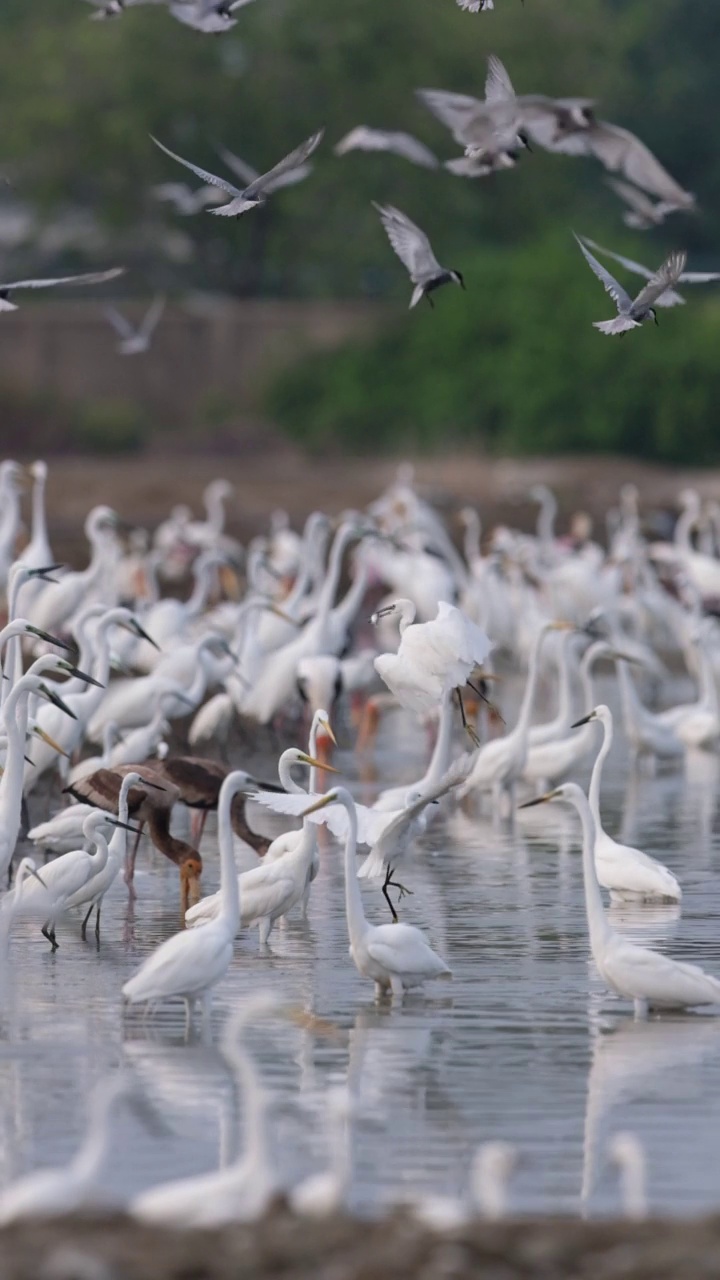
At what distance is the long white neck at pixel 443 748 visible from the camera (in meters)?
12.6

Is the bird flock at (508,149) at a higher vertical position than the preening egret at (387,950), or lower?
higher

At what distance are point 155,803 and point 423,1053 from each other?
3612mm

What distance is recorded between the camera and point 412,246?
1173 centimetres

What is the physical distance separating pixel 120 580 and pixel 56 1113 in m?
18.6

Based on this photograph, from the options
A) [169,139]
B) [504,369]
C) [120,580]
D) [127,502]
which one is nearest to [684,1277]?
[120,580]

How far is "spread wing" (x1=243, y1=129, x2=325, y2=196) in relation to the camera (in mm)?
10430

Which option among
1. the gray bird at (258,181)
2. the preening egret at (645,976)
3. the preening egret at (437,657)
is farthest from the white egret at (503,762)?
the preening egret at (645,976)

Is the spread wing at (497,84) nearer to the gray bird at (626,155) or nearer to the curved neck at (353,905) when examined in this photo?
the gray bird at (626,155)

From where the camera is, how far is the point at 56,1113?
8.34 metres

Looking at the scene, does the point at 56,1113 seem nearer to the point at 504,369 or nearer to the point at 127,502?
the point at 127,502

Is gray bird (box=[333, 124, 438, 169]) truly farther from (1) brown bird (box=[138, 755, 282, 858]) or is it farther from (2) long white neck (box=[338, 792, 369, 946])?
(2) long white neck (box=[338, 792, 369, 946])

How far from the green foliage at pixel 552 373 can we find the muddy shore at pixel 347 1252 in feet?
118

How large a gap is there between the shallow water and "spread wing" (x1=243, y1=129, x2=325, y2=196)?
332 centimetres

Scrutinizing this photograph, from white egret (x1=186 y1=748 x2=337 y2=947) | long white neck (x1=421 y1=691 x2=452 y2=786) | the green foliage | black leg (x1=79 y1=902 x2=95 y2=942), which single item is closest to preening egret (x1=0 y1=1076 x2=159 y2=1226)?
white egret (x1=186 y1=748 x2=337 y2=947)
